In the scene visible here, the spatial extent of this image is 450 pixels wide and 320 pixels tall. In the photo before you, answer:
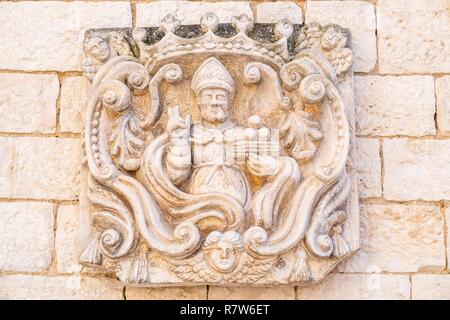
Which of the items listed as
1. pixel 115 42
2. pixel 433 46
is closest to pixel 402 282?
pixel 433 46

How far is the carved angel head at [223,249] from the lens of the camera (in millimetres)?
3193

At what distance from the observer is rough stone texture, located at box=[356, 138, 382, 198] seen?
3473 mm

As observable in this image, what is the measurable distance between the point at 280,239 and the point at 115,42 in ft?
3.79

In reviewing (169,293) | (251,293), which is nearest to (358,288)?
(251,293)

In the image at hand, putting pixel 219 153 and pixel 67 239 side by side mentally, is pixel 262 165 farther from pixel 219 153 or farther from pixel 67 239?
pixel 67 239

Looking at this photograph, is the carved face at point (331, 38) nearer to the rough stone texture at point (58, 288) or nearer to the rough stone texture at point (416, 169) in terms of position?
the rough stone texture at point (416, 169)

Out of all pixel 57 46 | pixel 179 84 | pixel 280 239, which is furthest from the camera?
pixel 57 46

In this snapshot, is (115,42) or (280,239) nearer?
(280,239)

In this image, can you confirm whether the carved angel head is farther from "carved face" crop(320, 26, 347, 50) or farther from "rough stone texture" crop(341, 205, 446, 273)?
"carved face" crop(320, 26, 347, 50)

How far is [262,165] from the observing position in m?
3.29

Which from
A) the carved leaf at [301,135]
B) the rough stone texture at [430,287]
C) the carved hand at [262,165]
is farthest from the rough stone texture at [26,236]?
the rough stone texture at [430,287]
